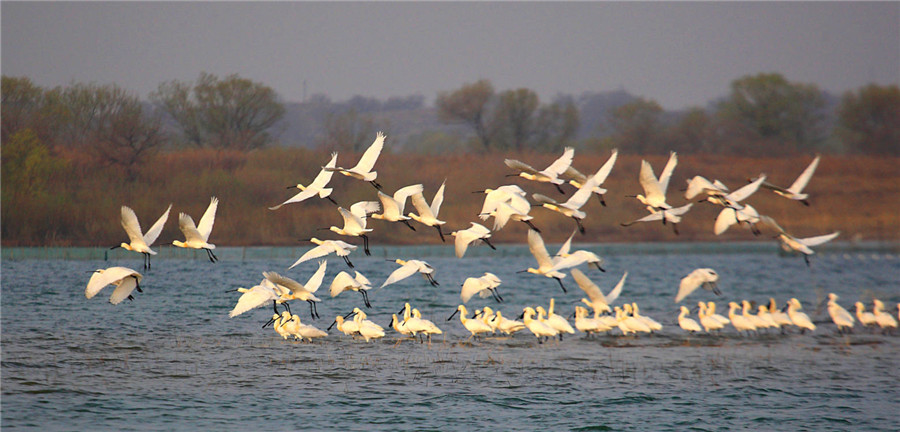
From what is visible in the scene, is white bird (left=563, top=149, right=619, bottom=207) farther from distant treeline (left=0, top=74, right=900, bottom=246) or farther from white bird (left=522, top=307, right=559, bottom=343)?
distant treeline (left=0, top=74, right=900, bottom=246)

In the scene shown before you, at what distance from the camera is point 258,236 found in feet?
115

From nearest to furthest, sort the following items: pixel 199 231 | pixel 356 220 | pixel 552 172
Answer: pixel 552 172
pixel 199 231
pixel 356 220

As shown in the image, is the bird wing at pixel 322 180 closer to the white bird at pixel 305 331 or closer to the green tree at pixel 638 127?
the white bird at pixel 305 331

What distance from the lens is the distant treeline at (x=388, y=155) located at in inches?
1304

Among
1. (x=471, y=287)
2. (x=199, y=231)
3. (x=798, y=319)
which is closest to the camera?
(x=199, y=231)

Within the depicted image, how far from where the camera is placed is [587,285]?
17.3m

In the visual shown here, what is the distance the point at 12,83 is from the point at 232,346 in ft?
73.7

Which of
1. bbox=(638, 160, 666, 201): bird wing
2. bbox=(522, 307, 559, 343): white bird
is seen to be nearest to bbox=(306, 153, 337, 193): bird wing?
bbox=(638, 160, 666, 201): bird wing

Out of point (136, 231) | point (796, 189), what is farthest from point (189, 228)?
point (796, 189)

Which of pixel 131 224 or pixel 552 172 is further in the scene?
pixel 552 172

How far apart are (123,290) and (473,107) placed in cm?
4642

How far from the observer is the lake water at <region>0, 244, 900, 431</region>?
1386 centimetres

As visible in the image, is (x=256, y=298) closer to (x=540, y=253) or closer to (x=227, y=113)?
(x=540, y=253)

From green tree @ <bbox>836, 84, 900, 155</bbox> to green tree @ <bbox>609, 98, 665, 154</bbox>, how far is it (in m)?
9.87
